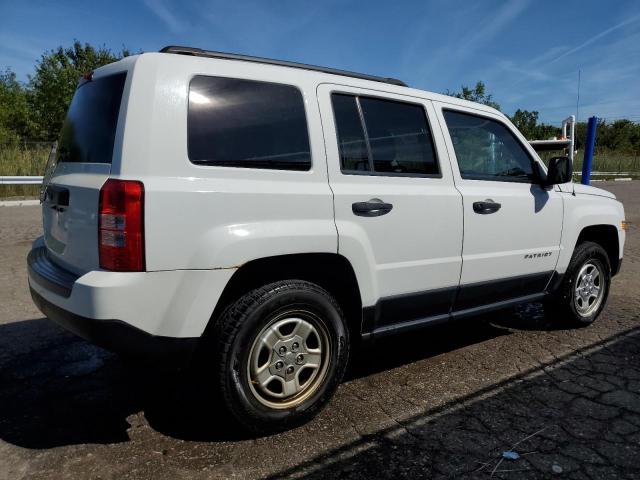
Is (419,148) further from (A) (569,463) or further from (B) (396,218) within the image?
(A) (569,463)

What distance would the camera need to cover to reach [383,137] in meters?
3.13

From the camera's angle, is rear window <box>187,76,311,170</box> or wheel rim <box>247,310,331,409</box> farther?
wheel rim <box>247,310,331,409</box>

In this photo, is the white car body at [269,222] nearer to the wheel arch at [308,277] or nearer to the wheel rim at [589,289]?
the wheel arch at [308,277]

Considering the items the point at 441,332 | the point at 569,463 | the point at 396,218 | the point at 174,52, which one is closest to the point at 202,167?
the point at 174,52

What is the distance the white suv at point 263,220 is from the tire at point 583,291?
0.97 m

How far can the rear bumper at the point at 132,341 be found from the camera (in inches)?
89.1

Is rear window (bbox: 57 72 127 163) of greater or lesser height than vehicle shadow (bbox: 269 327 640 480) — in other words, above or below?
above

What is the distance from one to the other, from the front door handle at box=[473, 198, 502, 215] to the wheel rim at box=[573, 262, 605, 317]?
139 cm

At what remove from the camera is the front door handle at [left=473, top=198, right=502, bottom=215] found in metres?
3.44

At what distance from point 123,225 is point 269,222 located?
2.23ft

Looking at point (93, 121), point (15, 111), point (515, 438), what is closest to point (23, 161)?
point (93, 121)

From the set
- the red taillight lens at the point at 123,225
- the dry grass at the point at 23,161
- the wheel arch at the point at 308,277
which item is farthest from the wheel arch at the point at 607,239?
the dry grass at the point at 23,161

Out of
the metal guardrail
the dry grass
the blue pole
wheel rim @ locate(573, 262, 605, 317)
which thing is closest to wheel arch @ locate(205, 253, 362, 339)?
wheel rim @ locate(573, 262, 605, 317)

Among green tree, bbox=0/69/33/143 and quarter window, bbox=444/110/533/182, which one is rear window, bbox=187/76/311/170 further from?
green tree, bbox=0/69/33/143
